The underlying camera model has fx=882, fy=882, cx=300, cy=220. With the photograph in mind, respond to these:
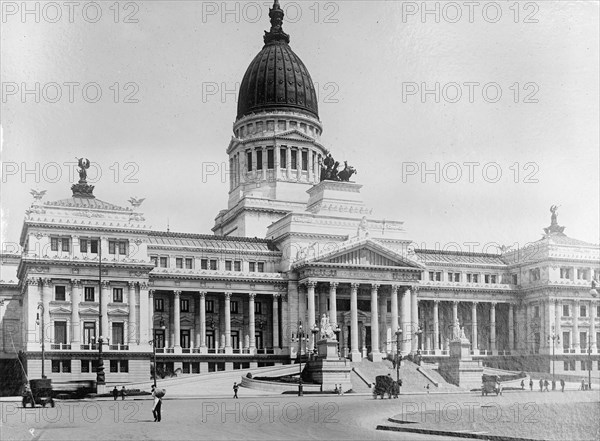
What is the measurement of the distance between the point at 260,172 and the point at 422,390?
45507mm

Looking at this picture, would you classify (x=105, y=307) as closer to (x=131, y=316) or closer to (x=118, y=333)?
(x=131, y=316)

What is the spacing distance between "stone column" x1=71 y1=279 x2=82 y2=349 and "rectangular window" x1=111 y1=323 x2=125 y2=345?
11.3ft

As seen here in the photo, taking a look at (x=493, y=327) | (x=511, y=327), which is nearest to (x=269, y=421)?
(x=493, y=327)

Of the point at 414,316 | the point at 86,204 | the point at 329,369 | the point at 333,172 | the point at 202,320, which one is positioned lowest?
the point at 329,369

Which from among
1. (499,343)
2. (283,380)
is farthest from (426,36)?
(499,343)

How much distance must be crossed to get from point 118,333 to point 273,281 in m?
18.1

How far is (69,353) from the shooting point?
79062mm

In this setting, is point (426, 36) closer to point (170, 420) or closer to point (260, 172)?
point (170, 420)

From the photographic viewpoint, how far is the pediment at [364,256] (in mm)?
90750

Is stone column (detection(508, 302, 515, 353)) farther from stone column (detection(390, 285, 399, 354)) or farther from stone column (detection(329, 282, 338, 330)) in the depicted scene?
stone column (detection(329, 282, 338, 330))

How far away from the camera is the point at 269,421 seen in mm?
40094

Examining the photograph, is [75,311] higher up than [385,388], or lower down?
higher up

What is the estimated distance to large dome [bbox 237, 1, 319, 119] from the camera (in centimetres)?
11344

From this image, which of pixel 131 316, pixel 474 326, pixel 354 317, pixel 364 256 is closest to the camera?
pixel 131 316
